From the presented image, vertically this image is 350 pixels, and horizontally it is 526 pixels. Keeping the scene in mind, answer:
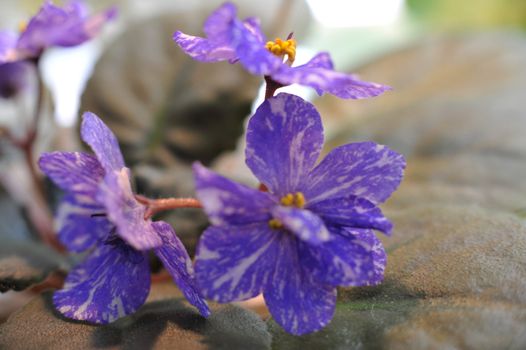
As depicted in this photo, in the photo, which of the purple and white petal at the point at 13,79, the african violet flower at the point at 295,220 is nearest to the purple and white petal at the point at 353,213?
the african violet flower at the point at 295,220

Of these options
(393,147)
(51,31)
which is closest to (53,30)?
(51,31)

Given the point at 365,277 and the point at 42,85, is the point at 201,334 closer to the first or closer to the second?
the point at 365,277

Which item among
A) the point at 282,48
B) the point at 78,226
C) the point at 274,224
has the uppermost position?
the point at 282,48

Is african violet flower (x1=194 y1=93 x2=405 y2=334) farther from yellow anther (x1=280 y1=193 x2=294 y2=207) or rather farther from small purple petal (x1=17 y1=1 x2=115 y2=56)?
small purple petal (x1=17 y1=1 x2=115 y2=56)

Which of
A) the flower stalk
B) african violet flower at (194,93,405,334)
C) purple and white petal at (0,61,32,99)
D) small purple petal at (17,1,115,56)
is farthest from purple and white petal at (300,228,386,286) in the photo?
purple and white petal at (0,61,32,99)

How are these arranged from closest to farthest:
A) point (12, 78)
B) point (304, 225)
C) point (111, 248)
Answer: point (304, 225), point (111, 248), point (12, 78)

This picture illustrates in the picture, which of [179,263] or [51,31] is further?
[51,31]

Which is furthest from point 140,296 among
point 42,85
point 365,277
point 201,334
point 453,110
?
point 453,110

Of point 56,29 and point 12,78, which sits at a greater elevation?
point 56,29

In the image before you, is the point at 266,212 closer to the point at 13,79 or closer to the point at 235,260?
the point at 235,260
